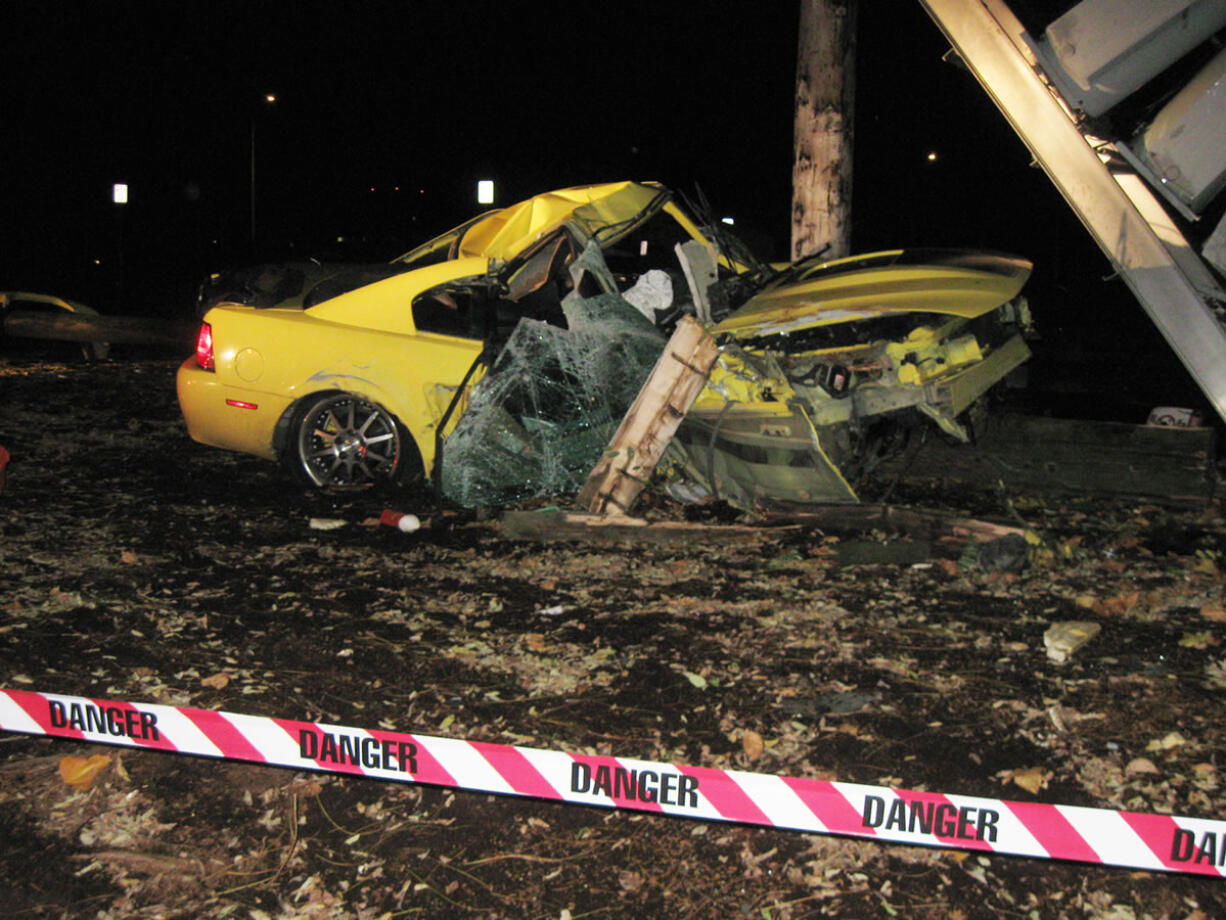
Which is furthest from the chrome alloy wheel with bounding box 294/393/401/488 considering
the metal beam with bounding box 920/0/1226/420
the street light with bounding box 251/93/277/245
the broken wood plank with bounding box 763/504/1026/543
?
the street light with bounding box 251/93/277/245

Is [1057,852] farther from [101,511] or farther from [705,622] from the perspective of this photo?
[101,511]

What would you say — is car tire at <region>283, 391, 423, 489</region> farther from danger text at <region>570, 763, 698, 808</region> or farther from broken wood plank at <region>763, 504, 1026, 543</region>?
danger text at <region>570, 763, 698, 808</region>

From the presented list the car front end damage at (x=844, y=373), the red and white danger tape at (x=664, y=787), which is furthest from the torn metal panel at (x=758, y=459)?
the red and white danger tape at (x=664, y=787)

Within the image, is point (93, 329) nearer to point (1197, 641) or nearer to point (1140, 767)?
point (1197, 641)

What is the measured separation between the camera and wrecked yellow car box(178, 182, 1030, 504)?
473cm

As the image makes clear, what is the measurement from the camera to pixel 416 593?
4289 mm

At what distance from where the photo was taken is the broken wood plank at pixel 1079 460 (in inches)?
217

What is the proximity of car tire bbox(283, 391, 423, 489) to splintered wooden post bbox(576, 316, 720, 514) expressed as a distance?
118 cm

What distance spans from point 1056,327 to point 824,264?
12326mm

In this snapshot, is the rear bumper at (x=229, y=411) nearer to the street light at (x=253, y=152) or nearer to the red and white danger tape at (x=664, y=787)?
the red and white danger tape at (x=664, y=787)

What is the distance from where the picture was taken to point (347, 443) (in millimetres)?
5629

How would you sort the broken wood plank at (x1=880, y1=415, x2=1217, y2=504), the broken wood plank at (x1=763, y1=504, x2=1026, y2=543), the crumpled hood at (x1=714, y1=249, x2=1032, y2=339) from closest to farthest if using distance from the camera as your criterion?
the crumpled hood at (x1=714, y1=249, x2=1032, y2=339)
the broken wood plank at (x1=763, y1=504, x2=1026, y2=543)
the broken wood plank at (x1=880, y1=415, x2=1217, y2=504)

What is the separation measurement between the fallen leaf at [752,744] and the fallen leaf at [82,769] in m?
1.91

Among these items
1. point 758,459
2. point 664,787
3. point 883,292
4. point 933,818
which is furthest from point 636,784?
point 883,292
